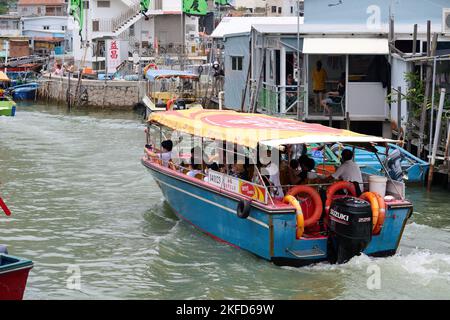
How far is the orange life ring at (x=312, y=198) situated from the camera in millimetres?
13383

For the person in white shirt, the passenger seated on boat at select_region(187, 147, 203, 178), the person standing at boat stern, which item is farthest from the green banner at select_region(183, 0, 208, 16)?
the person in white shirt

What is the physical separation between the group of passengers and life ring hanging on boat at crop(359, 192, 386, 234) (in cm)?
59

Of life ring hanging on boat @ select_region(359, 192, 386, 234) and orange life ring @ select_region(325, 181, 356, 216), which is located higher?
orange life ring @ select_region(325, 181, 356, 216)

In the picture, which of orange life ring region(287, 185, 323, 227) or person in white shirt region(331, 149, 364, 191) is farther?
person in white shirt region(331, 149, 364, 191)

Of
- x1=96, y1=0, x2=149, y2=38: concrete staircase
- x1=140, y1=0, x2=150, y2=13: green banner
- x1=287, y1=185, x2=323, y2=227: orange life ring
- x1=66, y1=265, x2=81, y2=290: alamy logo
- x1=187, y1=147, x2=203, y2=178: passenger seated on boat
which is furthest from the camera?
x1=96, y1=0, x2=149, y2=38: concrete staircase

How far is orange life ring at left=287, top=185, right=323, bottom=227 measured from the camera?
43.9 feet

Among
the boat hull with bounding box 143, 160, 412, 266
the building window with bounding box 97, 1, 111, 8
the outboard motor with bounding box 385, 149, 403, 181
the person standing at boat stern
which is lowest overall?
the boat hull with bounding box 143, 160, 412, 266

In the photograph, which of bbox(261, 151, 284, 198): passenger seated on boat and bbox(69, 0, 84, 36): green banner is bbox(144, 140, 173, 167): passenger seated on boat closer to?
bbox(261, 151, 284, 198): passenger seated on boat

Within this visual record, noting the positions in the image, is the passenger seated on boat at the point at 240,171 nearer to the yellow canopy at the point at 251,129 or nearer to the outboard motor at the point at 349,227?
the yellow canopy at the point at 251,129

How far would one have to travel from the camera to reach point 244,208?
1345cm

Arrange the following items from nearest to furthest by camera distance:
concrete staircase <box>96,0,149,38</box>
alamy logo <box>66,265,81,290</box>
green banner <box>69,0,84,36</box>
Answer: alamy logo <box>66,265,81,290</box>, green banner <box>69,0,84,36</box>, concrete staircase <box>96,0,149,38</box>

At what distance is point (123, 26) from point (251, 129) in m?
43.5

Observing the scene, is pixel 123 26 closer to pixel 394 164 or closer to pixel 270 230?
pixel 394 164

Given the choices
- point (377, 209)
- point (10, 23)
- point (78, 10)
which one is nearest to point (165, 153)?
point (377, 209)
